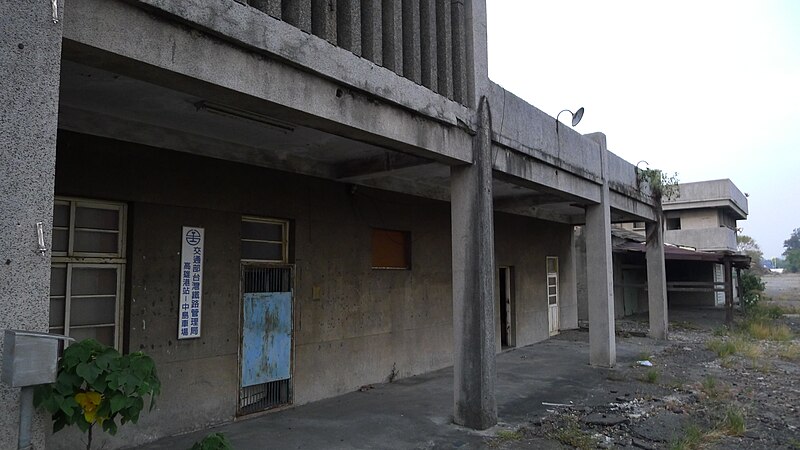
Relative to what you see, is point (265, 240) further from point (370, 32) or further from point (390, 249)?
point (370, 32)

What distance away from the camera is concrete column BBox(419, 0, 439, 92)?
6.35m

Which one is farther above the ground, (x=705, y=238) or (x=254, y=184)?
(x=705, y=238)

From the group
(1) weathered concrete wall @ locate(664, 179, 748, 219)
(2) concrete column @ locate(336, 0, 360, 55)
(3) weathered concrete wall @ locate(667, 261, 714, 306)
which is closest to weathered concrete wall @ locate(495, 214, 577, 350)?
(2) concrete column @ locate(336, 0, 360, 55)

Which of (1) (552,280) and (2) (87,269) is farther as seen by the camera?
(1) (552,280)

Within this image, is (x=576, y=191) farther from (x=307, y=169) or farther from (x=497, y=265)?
(x=307, y=169)

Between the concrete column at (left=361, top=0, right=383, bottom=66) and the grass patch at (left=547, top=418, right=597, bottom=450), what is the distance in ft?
15.6

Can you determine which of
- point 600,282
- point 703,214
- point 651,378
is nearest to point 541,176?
point 600,282

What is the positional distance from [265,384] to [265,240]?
2.02 metres

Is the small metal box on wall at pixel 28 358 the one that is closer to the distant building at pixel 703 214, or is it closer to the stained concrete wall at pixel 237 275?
the stained concrete wall at pixel 237 275

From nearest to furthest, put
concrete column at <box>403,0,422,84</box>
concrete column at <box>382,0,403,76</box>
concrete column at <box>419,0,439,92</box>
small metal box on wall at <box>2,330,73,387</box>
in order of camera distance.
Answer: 1. small metal box on wall at <box>2,330,73,387</box>
2. concrete column at <box>382,0,403,76</box>
3. concrete column at <box>403,0,422,84</box>
4. concrete column at <box>419,0,439,92</box>

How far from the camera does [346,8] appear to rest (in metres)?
5.13

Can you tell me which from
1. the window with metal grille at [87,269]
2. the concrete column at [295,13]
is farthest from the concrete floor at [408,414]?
the concrete column at [295,13]

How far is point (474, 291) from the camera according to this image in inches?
263

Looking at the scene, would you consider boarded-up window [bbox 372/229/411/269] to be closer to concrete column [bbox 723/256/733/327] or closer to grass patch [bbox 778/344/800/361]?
grass patch [bbox 778/344/800/361]
